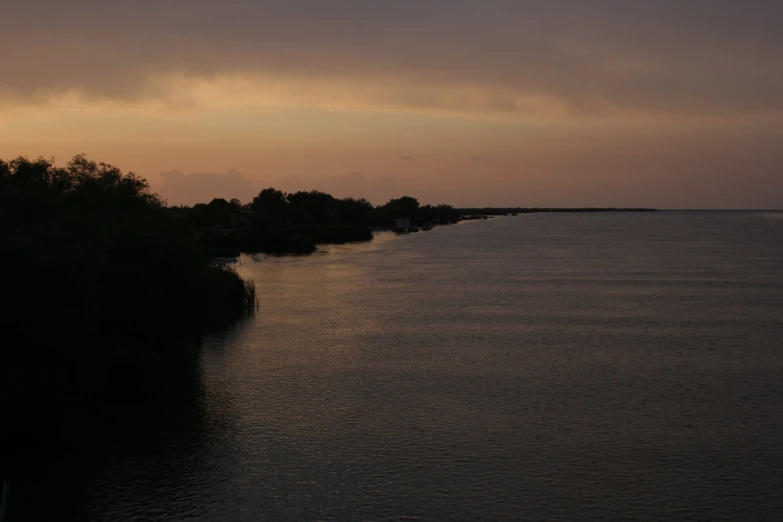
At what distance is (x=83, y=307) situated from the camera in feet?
82.6

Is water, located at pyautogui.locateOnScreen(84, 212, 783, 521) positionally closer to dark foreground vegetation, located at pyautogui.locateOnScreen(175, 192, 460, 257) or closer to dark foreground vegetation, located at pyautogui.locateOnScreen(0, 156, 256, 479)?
→ dark foreground vegetation, located at pyautogui.locateOnScreen(0, 156, 256, 479)

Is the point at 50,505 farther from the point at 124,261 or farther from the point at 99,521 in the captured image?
the point at 124,261

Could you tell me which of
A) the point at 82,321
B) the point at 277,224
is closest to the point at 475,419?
the point at 82,321

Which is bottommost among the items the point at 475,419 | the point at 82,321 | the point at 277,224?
the point at 475,419

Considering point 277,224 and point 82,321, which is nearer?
point 82,321

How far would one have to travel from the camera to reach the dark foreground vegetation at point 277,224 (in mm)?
118938

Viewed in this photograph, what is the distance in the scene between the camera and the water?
2172cm

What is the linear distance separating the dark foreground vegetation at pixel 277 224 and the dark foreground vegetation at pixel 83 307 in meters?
42.3

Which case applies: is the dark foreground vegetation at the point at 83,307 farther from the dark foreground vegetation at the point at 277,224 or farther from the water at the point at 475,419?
the dark foreground vegetation at the point at 277,224

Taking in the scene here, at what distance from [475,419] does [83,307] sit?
15.8 meters

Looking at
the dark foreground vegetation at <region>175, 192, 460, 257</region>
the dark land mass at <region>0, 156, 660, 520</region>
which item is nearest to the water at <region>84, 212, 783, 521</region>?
the dark land mass at <region>0, 156, 660, 520</region>

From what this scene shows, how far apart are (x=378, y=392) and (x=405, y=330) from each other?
1555 centimetres

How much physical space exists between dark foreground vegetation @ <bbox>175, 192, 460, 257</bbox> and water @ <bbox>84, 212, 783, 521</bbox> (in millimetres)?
39366

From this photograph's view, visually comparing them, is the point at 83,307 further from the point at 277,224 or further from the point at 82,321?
the point at 277,224
